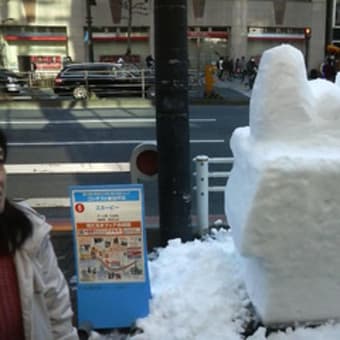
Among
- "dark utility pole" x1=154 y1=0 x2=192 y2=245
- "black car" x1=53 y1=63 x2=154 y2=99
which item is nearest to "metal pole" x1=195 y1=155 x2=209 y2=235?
"dark utility pole" x1=154 y1=0 x2=192 y2=245

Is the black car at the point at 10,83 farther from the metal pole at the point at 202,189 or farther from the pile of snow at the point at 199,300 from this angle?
the pile of snow at the point at 199,300

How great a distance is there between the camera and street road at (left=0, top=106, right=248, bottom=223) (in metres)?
7.65

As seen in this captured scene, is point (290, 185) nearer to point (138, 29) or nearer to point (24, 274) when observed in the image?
point (24, 274)

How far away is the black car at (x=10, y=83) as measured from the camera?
21.7 metres

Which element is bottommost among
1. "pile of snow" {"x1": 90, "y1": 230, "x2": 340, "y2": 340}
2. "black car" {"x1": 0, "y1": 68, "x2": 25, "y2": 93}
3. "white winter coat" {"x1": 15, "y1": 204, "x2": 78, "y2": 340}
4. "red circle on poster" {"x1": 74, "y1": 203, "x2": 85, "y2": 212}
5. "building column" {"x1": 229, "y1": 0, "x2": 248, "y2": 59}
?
"pile of snow" {"x1": 90, "y1": 230, "x2": 340, "y2": 340}

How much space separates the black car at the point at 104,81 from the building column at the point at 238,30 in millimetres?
22028

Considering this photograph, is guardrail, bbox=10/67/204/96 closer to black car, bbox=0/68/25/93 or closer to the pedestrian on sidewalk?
black car, bbox=0/68/25/93

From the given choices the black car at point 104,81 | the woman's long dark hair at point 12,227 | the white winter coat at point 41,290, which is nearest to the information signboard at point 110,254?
the white winter coat at point 41,290

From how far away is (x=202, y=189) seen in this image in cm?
486

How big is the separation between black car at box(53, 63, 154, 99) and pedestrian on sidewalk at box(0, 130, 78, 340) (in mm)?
19227

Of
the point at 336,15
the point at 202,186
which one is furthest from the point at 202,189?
the point at 336,15

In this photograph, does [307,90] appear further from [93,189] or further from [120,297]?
[120,297]

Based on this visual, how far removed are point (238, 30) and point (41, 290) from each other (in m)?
42.4

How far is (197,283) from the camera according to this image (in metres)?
3.84
